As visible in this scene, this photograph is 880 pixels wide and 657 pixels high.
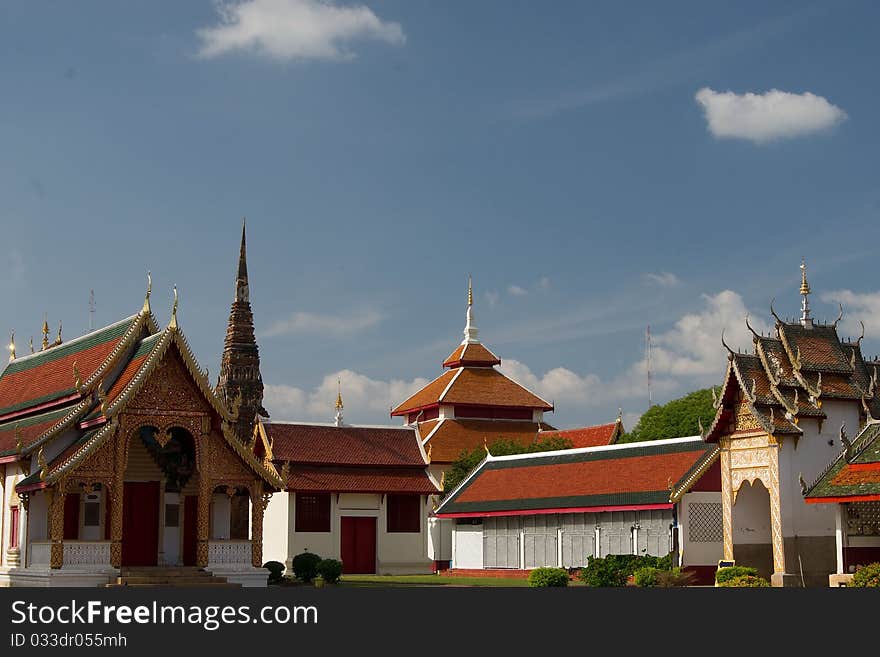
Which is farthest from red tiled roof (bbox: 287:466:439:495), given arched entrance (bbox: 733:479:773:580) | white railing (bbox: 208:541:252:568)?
arched entrance (bbox: 733:479:773:580)

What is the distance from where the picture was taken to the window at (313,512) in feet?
161

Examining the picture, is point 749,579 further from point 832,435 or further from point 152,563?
point 152,563

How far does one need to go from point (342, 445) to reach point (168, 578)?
22.4 meters

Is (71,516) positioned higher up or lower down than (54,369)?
lower down

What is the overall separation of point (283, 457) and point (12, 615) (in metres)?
30.8

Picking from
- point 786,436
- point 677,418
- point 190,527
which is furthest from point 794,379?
point 677,418

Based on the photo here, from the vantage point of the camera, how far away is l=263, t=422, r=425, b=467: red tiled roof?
166 feet

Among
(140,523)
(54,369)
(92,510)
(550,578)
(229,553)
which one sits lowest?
(550,578)

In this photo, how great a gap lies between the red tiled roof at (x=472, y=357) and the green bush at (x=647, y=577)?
29.2 metres

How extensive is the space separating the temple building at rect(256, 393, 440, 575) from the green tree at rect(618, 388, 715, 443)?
568 inches

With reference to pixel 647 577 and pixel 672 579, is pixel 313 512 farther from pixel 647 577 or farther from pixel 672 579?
pixel 672 579

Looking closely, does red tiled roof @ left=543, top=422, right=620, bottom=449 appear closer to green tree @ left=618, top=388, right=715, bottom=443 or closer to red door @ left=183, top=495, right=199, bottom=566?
green tree @ left=618, top=388, right=715, bottom=443

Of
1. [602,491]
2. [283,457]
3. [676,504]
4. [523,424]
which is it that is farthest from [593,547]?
[523,424]

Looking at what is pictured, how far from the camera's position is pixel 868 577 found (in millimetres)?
28516
